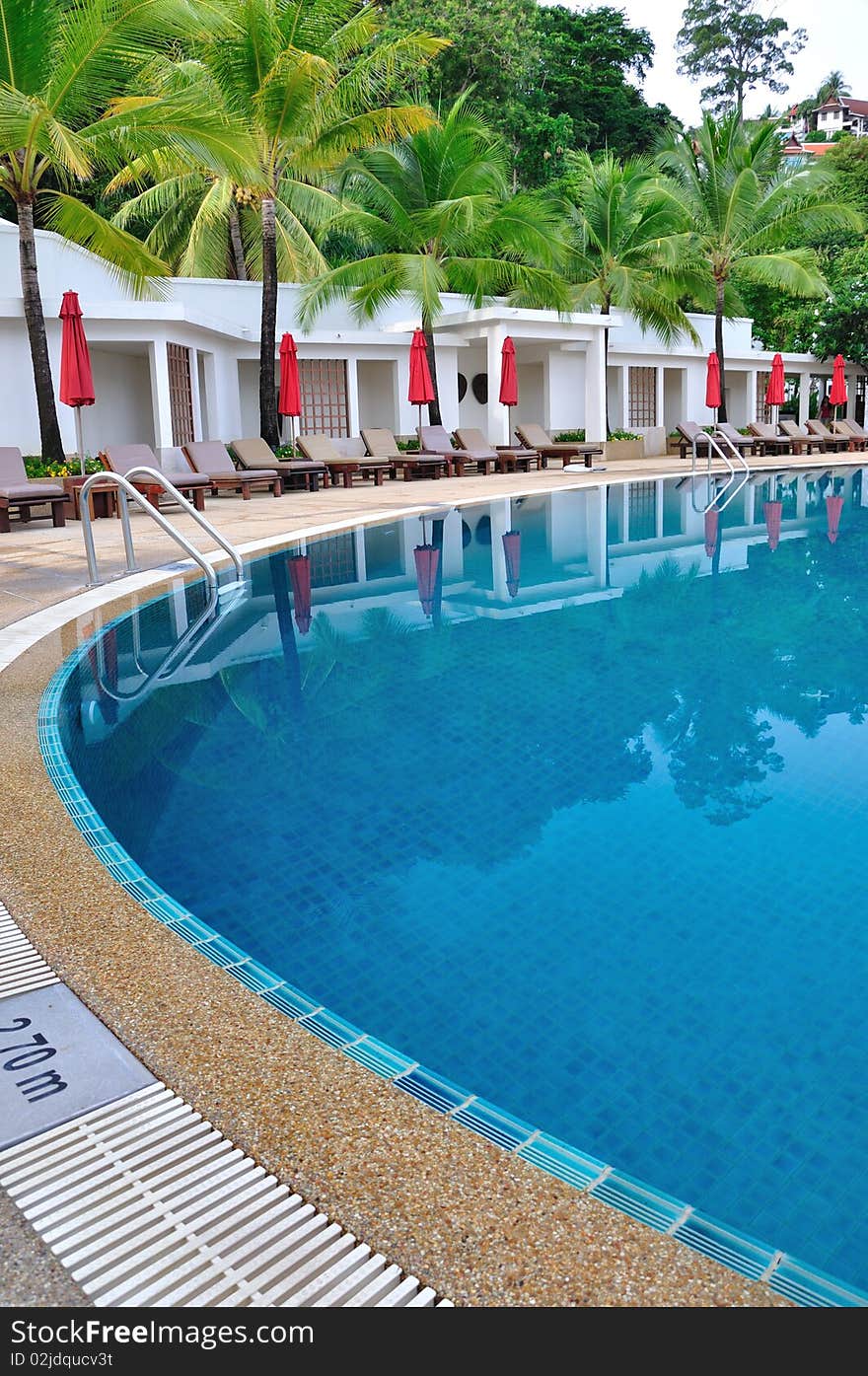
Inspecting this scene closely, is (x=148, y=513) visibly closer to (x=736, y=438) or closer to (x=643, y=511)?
(x=643, y=511)

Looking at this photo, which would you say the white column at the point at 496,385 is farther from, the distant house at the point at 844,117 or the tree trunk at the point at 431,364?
the distant house at the point at 844,117

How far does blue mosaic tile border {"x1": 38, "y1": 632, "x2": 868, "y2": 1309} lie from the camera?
6.26 feet

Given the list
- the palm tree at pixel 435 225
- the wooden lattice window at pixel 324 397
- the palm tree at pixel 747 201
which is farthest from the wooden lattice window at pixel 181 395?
the palm tree at pixel 747 201

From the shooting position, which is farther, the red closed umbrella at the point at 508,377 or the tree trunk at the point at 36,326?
the red closed umbrella at the point at 508,377

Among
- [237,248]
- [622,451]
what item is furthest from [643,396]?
[237,248]

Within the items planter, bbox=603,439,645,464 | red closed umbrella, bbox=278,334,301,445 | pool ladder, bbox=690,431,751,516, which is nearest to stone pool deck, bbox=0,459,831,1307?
pool ladder, bbox=690,431,751,516

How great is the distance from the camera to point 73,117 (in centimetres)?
1553

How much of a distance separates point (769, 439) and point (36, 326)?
17250 millimetres

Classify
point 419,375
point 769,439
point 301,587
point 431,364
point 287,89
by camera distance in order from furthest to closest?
point 769,439 < point 431,364 < point 419,375 < point 287,89 < point 301,587

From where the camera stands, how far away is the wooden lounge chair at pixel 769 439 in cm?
2585

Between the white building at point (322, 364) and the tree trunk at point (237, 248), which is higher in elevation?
the tree trunk at point (237, 248)

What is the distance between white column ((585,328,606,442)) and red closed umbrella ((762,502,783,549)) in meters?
11.1

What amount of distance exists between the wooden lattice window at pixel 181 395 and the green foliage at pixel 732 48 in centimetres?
4054

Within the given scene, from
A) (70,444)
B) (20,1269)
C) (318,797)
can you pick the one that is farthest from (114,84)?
(20,1269)
